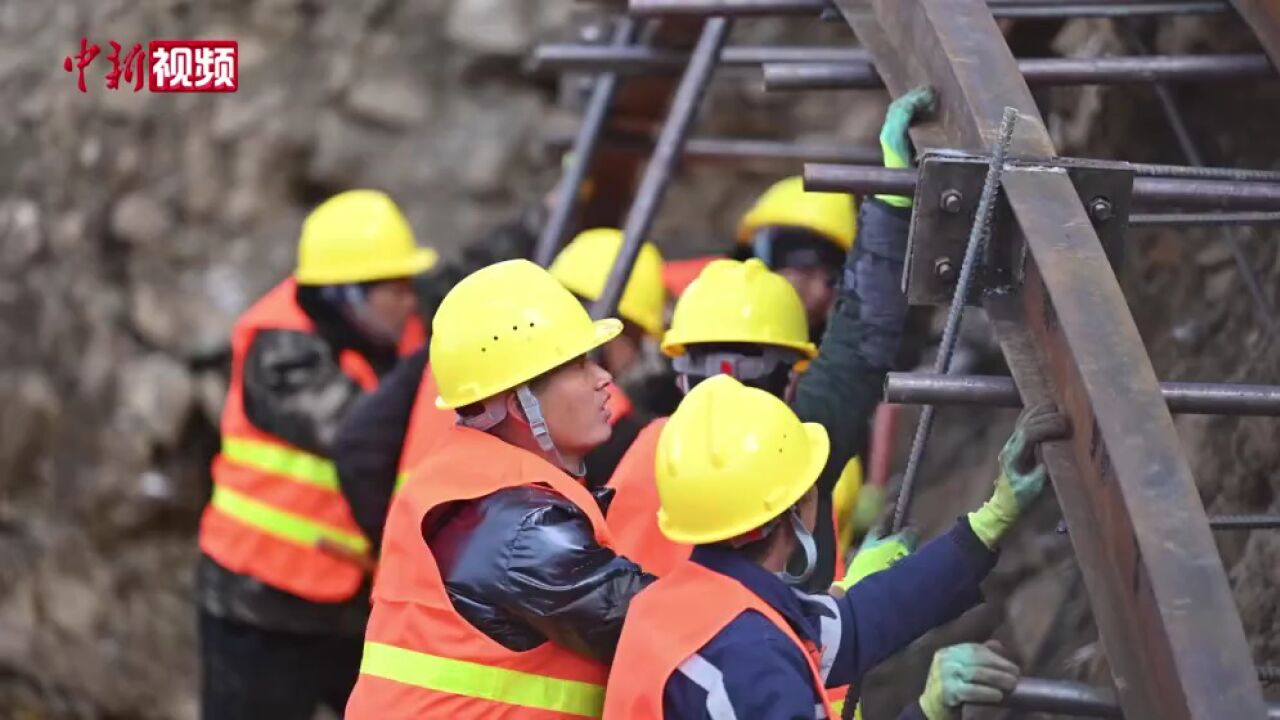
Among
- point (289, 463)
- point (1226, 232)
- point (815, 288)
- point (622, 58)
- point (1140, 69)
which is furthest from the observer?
point (289, 463)

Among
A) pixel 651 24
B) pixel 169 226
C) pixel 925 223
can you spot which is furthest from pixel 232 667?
pixel 925 223

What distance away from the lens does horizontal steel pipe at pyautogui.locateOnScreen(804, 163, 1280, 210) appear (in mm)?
3357

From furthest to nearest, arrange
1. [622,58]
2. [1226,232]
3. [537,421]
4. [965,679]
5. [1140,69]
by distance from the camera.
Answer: [622,58], [1226,232], [1140,69], [537,421], [965,679]

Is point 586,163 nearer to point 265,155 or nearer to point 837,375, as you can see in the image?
point 837,375

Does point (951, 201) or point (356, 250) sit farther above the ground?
point (356, 250)

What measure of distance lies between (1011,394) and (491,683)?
3.54 feet

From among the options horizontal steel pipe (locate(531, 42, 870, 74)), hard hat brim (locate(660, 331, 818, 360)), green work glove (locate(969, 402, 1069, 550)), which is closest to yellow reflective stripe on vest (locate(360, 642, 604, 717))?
green work glove (locate(969, 402, 1069, 550))

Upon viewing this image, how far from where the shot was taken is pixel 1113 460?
9.12ft

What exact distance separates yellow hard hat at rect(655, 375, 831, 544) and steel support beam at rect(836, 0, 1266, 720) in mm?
420

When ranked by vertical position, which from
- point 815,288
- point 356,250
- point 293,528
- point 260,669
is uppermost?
point 356,250

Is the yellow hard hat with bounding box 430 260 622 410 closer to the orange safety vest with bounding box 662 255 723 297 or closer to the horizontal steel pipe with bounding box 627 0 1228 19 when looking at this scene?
the horizontal steel pipe with bounding box 627 0 1228 19

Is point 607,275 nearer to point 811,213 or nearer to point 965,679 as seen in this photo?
point 811,213

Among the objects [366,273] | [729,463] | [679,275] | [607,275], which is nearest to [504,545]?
[729,463]

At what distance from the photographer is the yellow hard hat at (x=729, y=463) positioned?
3.14m
